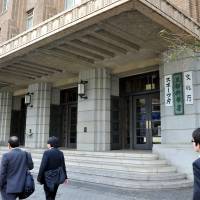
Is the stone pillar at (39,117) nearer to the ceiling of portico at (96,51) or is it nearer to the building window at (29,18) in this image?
the ceiling of portico at (96,51)

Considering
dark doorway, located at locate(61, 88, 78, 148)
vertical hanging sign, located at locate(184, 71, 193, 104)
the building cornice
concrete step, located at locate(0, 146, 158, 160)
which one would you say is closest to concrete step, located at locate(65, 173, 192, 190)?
concrete step, located at locate(0, 146, 158, 160)

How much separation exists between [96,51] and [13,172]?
7774 mm

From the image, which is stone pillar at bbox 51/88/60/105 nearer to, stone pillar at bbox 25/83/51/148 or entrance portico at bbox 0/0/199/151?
entrance portico at bbox 0/0/199/151

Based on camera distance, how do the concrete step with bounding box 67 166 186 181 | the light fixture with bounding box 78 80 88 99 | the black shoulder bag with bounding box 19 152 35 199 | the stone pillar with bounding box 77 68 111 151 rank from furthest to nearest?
the light fixture with bounding box 78 80 88 99 < the stone pillar with bounding box 77 68 111 151 < the concrete step with bounding box 67 166 186 181 < the black shoulder bag with bounding box 19 152 35 199

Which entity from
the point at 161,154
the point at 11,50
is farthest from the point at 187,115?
the point at 11,50

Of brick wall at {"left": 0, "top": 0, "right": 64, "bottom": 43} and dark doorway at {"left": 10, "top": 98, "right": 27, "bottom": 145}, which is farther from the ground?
brick wall at {"left": 0, "top": 0, "right": 64, "bottom": 43}

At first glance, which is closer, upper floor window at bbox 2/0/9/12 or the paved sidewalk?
the paved sidewalk

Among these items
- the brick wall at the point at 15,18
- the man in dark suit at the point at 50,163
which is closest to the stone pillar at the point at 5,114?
the brick wall at the point at 15,18

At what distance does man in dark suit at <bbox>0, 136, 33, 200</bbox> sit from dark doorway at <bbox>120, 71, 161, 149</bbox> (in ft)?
30.0

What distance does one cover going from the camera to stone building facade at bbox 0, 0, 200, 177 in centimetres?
931

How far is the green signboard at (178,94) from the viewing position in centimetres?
1051

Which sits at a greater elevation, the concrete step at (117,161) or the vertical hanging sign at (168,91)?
the vertical hanging sign at (168,91)

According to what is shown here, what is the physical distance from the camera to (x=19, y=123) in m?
20.7

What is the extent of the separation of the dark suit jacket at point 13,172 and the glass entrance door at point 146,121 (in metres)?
9.15
